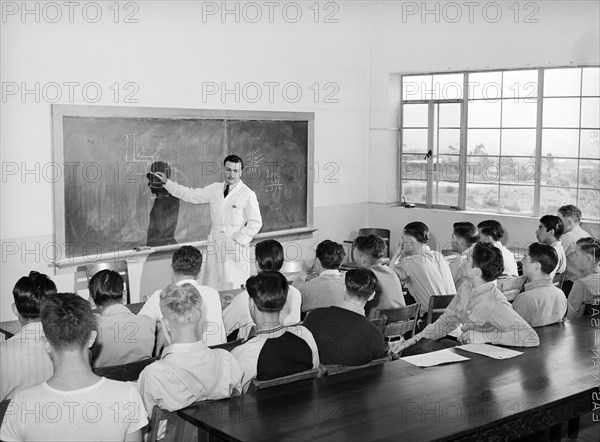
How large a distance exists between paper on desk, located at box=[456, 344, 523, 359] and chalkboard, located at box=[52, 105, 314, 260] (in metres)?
3.83

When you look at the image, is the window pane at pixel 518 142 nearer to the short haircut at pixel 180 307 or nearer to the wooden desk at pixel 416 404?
the wooden desk at pixel 416 404

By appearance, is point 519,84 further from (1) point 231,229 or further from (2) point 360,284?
(2) point 360,284

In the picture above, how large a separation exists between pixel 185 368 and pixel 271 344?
1.48 ft

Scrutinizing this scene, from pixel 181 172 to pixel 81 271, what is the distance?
1316mm

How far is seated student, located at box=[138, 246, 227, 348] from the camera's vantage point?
4.40 m

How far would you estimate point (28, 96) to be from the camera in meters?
6.28

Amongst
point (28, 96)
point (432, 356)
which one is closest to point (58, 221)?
point (28, 96)

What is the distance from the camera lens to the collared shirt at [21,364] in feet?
11.3

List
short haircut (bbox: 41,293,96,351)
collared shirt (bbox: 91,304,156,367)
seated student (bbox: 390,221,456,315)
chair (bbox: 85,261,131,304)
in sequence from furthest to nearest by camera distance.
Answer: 1. chair (bbox: 85,261,131,304)
2. seated student (bbox: 390,221,456,315)
3. collared shirt (bbox: 91,304,156,367)
4. short haircut (bbox: 41,293,96,351)

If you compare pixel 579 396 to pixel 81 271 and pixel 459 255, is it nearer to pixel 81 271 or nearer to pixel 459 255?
pixel 459 255

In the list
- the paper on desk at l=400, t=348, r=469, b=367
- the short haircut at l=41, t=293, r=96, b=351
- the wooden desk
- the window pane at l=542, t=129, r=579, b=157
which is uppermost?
the window pane at l=542, t=129, r=579, b=157

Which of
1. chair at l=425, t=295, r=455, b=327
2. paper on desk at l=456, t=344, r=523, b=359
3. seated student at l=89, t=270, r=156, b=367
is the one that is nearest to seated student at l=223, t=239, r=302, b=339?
seated student at l=89, t=270, r=156, b=367

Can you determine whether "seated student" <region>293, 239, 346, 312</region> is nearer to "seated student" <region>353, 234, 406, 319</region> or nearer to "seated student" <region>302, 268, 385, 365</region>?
"seated student" <region>353, 234, 406, 319</region>

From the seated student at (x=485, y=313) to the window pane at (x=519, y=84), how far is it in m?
4.50
